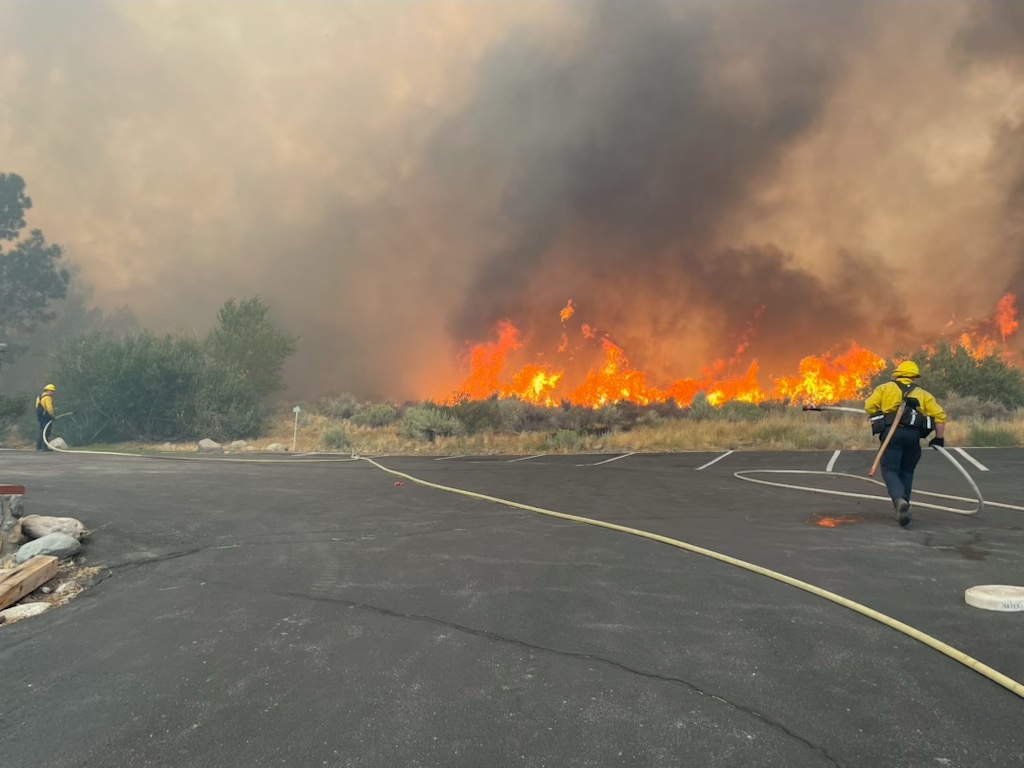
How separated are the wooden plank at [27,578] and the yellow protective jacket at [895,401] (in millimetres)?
8840

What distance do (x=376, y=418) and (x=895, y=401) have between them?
1017 inches

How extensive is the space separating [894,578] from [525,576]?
3.15 meters

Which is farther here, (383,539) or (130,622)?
(383,539)

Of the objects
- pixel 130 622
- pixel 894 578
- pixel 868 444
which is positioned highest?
pixel 868 444

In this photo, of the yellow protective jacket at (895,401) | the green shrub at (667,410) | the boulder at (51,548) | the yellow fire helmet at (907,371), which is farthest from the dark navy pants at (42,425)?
the green shrub at (667,410)

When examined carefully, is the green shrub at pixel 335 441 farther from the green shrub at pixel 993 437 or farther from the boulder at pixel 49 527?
the green shrub at pixel 993 437

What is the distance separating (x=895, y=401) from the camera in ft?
23.6

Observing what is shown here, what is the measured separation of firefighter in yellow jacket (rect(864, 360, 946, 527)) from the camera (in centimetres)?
697

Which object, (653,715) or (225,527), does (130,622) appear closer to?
(225,527)

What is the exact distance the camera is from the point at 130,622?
388 cm

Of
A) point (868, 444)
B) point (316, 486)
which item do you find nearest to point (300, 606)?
point (316, 486)

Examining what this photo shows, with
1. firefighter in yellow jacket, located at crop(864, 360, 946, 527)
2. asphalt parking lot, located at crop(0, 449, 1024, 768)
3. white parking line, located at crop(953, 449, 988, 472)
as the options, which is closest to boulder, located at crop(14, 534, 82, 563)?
asphalt parking lot, located at crop(0, 449, 1024, 768)

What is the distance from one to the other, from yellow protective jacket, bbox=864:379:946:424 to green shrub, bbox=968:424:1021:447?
43.8 feet

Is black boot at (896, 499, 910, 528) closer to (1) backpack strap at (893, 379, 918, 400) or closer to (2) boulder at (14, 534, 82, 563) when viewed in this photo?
(1) backpack strap at (893, 379, 918, 400)
